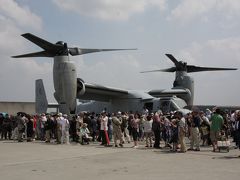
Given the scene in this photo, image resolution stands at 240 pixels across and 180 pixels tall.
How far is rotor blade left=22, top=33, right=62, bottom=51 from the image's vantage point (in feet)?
62.6

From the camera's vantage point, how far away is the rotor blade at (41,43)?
19.1 meters

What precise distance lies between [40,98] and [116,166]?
616 inches

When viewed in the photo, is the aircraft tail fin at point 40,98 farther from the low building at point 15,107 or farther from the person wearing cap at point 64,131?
the low building at point 15,107

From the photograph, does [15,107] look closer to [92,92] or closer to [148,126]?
[92,92]

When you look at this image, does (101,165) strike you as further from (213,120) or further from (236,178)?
(213,120)

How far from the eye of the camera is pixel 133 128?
1675 cm

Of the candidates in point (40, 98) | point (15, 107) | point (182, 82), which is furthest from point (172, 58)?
point (15, 107)

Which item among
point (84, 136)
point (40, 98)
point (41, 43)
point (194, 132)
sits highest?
point (41, 43)

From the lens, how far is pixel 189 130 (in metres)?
14.6

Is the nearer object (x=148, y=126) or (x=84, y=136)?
(x=148, y=126)

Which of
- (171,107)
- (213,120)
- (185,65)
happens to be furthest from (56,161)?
(185,65)

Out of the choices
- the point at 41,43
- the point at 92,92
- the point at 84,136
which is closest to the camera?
the point at 84,136

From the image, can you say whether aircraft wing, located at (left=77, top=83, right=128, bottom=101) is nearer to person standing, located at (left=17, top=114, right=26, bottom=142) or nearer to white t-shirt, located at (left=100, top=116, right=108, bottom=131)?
person standing, located at (left=17, top=114, right=26, bottom=142)

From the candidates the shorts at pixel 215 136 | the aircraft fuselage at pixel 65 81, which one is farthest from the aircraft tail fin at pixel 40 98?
the shorts at pixel 215 136
